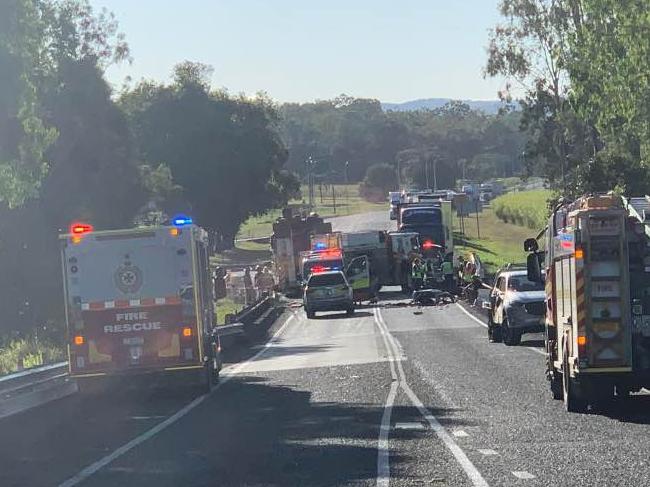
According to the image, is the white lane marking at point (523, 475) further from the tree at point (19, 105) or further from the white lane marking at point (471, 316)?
the white lane marking at point (471, 316)

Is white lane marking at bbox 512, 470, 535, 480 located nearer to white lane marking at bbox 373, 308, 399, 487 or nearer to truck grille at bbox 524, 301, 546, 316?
white lane marking at bbox 373, 308, 399, 487

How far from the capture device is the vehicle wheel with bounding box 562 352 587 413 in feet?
58.9

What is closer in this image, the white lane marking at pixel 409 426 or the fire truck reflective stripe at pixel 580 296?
the white lane marking at pixel 409 426

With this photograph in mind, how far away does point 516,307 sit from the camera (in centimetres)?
3247

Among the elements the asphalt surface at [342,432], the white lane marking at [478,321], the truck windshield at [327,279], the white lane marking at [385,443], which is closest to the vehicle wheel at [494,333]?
the white lane marking at [478,321]

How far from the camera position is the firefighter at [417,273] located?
208 feet

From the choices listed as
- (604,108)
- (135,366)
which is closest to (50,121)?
(604,108)

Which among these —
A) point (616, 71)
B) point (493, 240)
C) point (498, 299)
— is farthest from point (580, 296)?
point (493, 240)

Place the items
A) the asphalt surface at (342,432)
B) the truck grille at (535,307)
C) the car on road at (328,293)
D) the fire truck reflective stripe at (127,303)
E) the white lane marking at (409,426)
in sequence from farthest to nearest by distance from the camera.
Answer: the car on road at (328,293) < the truck grille at (535,307) < the fire truck reflective stripe at (127,303) < the white lane marking at (409,426) < the asphalt surface at (342,432)

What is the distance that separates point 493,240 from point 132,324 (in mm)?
90080

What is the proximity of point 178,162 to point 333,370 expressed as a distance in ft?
257

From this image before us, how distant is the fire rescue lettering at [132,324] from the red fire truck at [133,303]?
16mm

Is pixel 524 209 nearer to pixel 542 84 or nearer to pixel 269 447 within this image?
pixel 542 84

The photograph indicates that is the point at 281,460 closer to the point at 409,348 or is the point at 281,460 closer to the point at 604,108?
the point at 409,348
